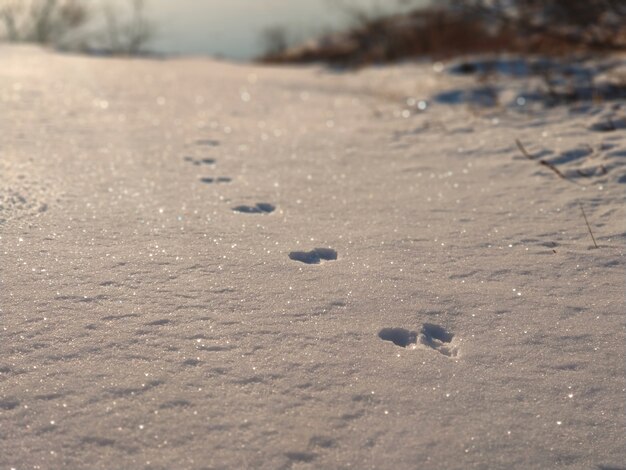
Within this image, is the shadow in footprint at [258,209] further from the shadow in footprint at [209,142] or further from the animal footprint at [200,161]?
the shadow in footprint at [209,142]

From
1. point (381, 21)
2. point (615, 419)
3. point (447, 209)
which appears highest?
point (381, 21)

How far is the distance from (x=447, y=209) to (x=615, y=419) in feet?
3.20

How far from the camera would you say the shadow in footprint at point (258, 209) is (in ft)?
6.21

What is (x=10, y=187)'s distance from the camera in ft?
6.22

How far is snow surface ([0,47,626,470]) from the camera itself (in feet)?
3.20

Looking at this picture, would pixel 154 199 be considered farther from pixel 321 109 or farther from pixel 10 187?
pixel 321 109

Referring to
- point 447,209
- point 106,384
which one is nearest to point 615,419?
point 106,384

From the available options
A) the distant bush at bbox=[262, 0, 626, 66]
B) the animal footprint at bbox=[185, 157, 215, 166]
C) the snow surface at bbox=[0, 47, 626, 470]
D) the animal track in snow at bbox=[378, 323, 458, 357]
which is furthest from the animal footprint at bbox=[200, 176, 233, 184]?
the distant bush at bbox=[262, 0, 626, 66]

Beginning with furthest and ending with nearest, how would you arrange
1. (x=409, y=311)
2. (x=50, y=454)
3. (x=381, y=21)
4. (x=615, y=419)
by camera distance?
(x=381, y=21) < (x=409, y=311) < (x=615, y=419) < (x=50, y=454)

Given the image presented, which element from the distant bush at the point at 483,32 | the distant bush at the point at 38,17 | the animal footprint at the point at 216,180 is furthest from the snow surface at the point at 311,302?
the distant bush at the point at 38,17

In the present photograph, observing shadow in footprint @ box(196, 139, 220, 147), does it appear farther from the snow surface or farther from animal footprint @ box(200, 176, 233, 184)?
animal footprint @ box(200, 176, 233, 184)

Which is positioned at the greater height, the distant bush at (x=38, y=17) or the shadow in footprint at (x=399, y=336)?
the distant bush at (x=38, y=17)

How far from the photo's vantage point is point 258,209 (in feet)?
6.28

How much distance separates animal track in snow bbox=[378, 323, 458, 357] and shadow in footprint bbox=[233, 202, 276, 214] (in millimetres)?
746
